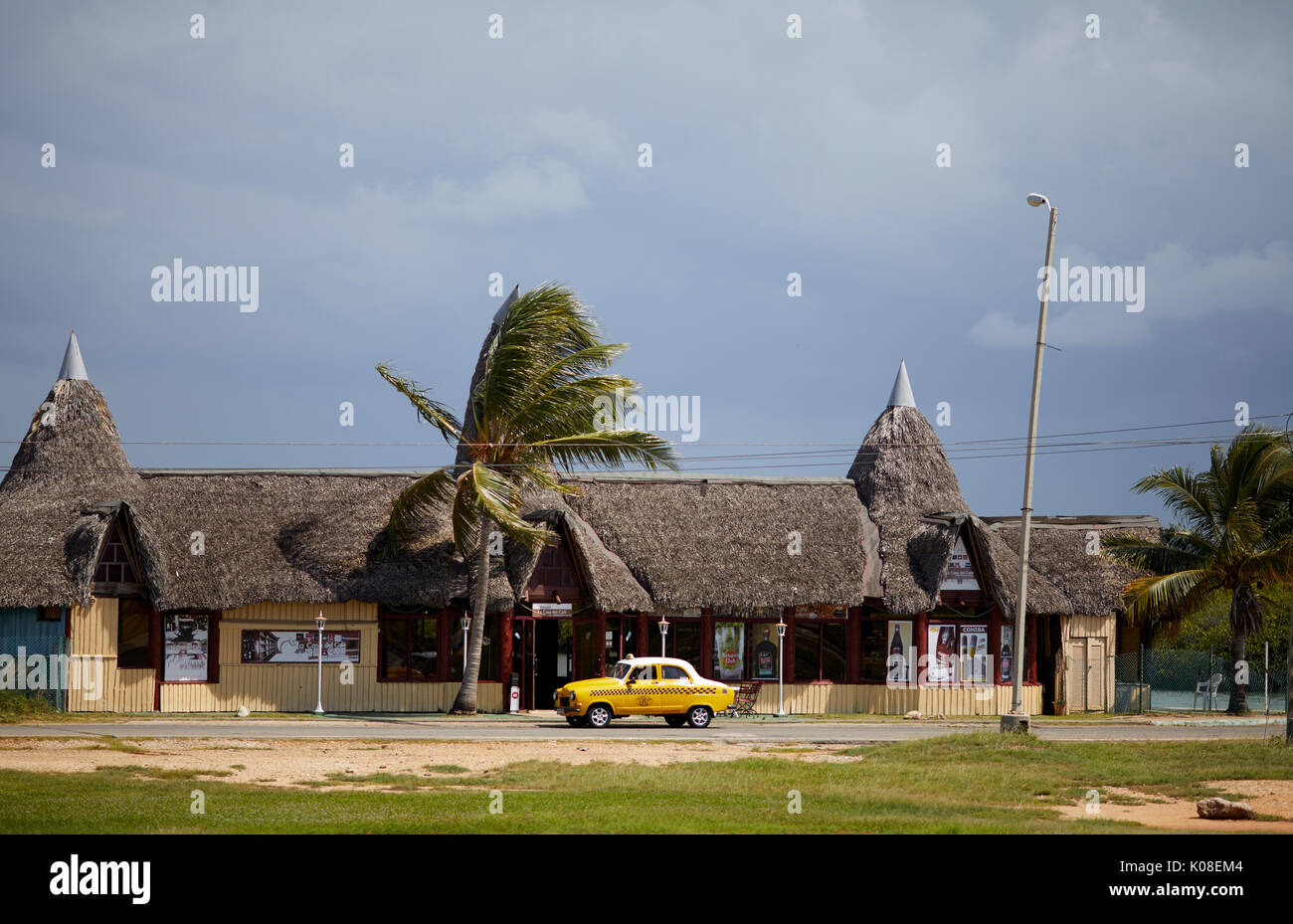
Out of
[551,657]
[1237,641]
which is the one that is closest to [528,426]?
[551,657]

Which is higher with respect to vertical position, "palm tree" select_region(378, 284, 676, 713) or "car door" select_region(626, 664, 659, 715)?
"palm tree" select_region(378, 284, 676, 713)

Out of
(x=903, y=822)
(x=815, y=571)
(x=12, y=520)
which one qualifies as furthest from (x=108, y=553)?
(x=903, y=822)

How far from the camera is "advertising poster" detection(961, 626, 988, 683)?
37.9 m

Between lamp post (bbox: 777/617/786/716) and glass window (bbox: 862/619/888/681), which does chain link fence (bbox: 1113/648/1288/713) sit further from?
lamp post (bbox: 777/617/786/716)

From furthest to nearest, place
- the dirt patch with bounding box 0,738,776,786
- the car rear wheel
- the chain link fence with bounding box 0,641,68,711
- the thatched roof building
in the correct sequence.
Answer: the thatched roof building → the chain link fence with bounding box 0,641,68,711 → the car rear wheel → the dirt patch with bounding box 0,738,776,786

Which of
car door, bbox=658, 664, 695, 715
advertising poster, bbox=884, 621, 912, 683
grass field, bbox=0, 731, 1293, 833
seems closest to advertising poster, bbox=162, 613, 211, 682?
car door, bbox=658, 664, 695, 715

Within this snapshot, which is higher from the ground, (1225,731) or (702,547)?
(702,547)

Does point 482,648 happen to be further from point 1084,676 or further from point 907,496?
point 1084,676

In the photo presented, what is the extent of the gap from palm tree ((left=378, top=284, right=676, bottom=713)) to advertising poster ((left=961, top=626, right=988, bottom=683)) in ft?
34.6

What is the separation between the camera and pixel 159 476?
37094 millimetres

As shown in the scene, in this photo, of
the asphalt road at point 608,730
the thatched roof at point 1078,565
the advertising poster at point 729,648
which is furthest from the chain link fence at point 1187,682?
the advertising poster at point 729,648
